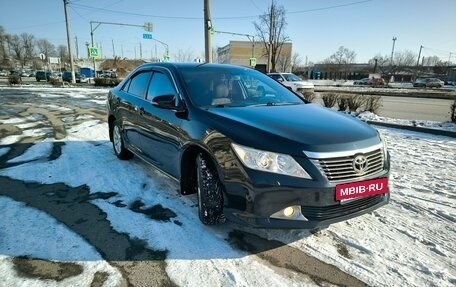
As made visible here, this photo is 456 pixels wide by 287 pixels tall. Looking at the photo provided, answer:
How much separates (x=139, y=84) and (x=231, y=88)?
64.8 inches

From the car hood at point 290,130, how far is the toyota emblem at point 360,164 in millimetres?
92

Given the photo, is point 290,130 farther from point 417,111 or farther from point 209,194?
point 417,111

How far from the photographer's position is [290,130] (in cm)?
271

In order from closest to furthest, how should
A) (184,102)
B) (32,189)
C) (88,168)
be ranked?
(184,102) → (32,189) → (88,168)

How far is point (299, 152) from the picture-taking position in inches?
97.5

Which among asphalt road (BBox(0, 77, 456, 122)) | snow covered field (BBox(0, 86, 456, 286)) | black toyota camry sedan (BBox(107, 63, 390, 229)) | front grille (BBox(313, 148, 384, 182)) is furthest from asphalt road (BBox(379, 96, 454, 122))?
front grille (BBox(313, 148, 384, 182))

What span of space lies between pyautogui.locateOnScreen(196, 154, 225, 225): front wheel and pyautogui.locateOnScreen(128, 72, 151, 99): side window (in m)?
1.85

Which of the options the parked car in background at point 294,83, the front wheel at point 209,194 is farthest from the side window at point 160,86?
the parked car in background at point 294,83

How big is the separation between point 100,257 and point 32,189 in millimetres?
2107

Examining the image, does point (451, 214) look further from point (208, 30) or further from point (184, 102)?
point (208, 30)

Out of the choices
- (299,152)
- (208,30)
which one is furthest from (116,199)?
(208,30)

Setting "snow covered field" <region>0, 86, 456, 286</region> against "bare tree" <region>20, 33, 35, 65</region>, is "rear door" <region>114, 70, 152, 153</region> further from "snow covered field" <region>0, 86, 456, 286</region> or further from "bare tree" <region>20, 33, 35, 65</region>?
"bare tree" <region>20, 33, 35, 65</region>

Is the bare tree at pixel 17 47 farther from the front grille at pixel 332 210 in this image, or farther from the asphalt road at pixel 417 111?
the front grille at pixel 332 210

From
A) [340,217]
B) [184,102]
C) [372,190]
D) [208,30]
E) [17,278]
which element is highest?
[208,30]
